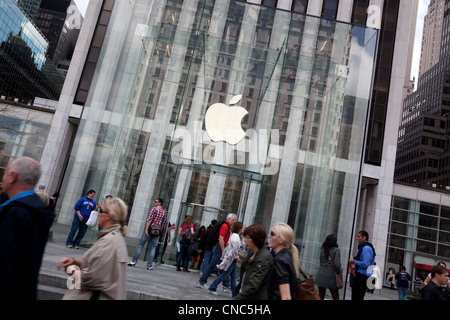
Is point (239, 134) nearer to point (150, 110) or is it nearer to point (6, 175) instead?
point (150, 110)

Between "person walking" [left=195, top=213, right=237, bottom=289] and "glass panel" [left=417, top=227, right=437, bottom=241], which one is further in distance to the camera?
"glass panel" [left=417, top=227, right=437, bottom=241]

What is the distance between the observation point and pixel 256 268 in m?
3.75

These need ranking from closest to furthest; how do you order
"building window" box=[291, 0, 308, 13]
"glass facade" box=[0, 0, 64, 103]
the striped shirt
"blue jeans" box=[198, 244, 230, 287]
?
"blue jeans" box=[198, 244, 230, 287] < the striped shirt < "building window" box=[291, 0, 308, 13] < "glass facade" box=[0, 0, 64, 103]

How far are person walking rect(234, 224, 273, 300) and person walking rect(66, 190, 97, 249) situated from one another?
8.63 metres

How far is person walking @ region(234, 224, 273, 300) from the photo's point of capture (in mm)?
3650

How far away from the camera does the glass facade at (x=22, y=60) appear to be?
180 feet

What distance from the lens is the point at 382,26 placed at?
30344mm

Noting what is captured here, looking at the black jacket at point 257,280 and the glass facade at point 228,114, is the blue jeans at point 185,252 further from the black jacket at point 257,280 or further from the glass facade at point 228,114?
the black jacket at point 257,280

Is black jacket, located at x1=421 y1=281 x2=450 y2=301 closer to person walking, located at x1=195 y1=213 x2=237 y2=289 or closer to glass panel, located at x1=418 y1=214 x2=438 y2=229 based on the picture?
person walking, located at x1=195 y1=213 x2=237 y2=289

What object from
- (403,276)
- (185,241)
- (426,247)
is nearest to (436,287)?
(185,241)

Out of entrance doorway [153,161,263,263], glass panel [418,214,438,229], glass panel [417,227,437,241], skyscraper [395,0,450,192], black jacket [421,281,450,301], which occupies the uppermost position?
skyscraper [395,0,450,192]

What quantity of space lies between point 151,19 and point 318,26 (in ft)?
20.7

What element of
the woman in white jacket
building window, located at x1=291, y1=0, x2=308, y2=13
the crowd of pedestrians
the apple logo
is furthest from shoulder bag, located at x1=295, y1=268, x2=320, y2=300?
building window, located at x1=291, y1=0, x2=308, y2=13

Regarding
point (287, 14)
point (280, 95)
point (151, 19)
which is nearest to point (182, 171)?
point (280, 95)
